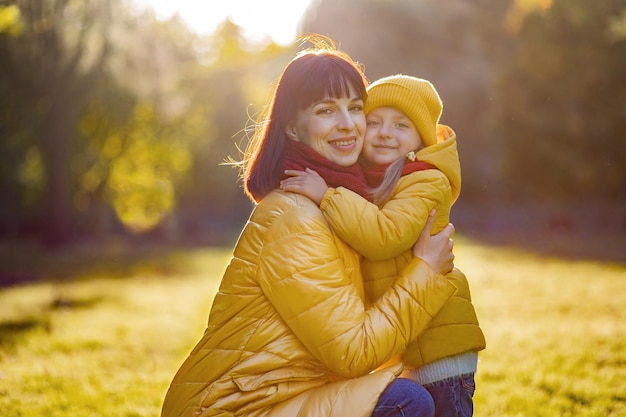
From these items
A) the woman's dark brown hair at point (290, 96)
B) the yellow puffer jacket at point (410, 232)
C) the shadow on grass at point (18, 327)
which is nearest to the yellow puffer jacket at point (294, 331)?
the yellow puffer jacket at point (410, 232)

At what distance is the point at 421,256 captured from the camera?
3135mm

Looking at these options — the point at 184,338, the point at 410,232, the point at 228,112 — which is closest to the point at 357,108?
the point at 410,232

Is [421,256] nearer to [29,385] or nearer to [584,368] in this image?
[584,368]

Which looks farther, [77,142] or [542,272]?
[77,142]

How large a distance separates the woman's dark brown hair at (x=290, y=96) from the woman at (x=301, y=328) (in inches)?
2.9

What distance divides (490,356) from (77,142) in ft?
74.1

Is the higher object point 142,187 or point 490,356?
point 142,187

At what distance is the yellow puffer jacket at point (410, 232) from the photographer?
3.02 m

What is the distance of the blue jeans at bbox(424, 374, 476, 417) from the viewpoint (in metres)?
3.10

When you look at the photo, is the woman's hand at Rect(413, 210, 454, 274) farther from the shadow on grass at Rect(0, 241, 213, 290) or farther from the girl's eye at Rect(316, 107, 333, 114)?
the shadow on grass at Rect(0, 241, 213, 290)

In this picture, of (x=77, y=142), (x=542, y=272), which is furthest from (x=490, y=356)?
(x=77, y=142)

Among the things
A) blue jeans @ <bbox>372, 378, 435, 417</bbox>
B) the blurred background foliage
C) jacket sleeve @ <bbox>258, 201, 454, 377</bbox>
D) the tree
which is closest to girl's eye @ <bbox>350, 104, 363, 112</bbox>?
jacket sleeve @ <bbox>258, 201, 454, 377</bbox>

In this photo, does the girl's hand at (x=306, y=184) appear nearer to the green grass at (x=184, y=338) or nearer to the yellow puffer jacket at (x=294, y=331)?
the yellow puffer jacket at (x=294, y=331)

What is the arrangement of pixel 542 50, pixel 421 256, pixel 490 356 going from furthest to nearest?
pixel 542 50
pixel 490 356
pixel 421 256
